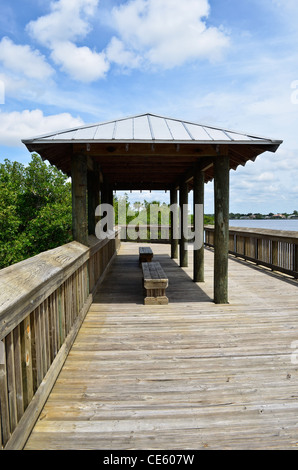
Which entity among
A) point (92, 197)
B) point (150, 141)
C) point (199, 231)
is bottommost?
point (199, 231)

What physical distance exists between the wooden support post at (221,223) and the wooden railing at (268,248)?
9.94 ft

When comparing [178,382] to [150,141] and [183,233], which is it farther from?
[183,233]

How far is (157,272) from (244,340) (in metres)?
2.47

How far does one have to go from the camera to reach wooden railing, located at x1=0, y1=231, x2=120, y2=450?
6.07 feet

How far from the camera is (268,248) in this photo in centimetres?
909

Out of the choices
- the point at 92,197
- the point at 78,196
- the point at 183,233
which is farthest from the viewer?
the point at 183,233

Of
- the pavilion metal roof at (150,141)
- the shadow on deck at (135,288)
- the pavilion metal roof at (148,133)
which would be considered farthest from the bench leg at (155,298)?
the pavilion metal roof at (148,133)

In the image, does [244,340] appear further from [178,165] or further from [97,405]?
[178,165]

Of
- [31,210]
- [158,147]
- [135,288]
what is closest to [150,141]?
[158,147]

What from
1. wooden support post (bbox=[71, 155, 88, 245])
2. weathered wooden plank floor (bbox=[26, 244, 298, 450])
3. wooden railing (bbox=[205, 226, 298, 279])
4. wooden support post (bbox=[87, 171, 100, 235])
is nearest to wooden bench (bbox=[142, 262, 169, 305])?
weathered wooden plank floor (bbox=[26, 244, 298, 450])

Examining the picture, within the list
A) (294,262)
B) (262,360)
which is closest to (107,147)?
(262,360)

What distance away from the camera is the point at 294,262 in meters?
7.74

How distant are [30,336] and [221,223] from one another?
385 cm

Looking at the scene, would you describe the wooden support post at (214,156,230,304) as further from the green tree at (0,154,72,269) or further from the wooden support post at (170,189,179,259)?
the green tree at (0,154,72,269)
